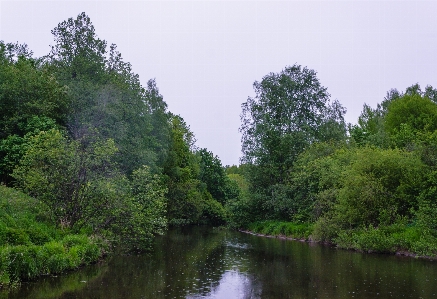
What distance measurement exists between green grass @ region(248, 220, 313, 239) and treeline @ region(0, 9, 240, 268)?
1231 cm

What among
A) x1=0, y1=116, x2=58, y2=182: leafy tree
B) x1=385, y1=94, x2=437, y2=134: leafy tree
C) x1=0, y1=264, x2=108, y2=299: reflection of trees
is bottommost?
x1=0, y1=264, x2=108, y2=299: reflection of trees

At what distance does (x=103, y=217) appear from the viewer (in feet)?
94.8

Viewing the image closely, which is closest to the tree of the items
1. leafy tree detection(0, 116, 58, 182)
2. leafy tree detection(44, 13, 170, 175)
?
leafy tree detection(44, 13, 170, 175)

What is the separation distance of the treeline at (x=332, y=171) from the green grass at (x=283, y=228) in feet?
0.53

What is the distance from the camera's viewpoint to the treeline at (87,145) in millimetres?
27906

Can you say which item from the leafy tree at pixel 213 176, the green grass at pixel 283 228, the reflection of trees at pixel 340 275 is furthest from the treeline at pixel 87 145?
the leafy tree at pixel 213 176

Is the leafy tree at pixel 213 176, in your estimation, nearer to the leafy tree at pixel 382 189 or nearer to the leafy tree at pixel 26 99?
the leafy tree at pixel 26 99

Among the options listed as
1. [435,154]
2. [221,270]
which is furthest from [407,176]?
[221,270]

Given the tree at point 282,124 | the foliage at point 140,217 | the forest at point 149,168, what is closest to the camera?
the forest at point 149,168

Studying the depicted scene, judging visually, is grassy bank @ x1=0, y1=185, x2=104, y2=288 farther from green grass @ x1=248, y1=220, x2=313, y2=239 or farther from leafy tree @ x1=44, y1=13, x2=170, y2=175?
green grass @ x1=248, y1=220, x2=313, y2=239

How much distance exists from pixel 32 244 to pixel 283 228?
3611 centimetres

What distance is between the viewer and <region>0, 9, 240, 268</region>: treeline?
91.6 feet

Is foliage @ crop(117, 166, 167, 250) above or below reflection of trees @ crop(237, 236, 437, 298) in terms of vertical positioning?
above

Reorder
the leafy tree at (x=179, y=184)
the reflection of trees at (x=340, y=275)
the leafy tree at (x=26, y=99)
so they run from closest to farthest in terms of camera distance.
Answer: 1. the reflection of trees at (x=340, y=275)
2. the leafy tree at (x=26, y=99)
3. the leafy tree at (x=179, y=184)
